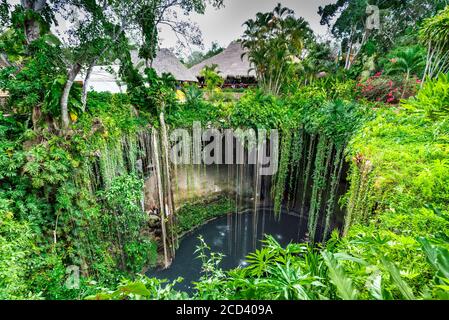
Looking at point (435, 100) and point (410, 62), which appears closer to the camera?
point (435, 100)

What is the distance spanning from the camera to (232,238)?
7.55 m

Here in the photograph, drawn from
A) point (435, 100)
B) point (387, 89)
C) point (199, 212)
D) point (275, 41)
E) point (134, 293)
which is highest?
point (275, 41)

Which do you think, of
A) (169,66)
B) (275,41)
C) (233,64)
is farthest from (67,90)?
(233,64)

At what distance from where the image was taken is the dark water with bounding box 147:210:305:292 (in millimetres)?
6129

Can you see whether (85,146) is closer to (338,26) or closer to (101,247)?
(101,247)

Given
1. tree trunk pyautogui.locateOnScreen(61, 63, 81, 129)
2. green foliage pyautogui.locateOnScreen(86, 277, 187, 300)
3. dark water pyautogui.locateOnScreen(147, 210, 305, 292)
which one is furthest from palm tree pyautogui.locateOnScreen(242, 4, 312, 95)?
green foliage pyautogui.locateOnScreen(86, 277, 187, 300)

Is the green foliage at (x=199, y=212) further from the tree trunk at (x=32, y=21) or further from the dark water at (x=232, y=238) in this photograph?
the tree trunk at (x=32, y=21)

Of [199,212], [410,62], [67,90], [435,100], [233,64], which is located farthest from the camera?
[233,64]

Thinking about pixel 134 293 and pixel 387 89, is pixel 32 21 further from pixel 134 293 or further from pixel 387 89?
pixel 387 89

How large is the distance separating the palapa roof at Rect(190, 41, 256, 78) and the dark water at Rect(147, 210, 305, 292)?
882cm

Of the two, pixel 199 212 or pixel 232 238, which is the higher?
pixel 199 212

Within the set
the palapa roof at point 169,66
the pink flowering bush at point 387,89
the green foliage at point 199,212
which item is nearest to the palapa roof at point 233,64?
the palapa roof at point 169,66

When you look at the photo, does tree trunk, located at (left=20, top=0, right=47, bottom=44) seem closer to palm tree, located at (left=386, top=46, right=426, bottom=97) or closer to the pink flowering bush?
the pink flowering bush

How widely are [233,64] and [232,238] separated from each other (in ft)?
36.7
